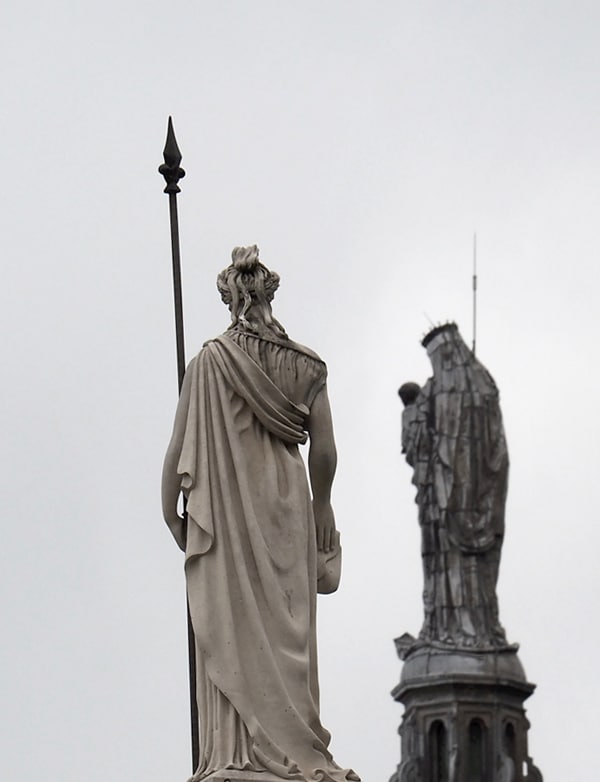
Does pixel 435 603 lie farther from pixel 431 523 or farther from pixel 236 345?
pixel 236 345

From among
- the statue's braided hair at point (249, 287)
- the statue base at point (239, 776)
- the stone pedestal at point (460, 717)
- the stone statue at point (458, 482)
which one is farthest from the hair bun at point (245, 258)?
the stone statue at point (458, 482)

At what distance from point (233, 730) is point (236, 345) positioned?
8.83 ft

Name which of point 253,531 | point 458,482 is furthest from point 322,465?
point 458,482

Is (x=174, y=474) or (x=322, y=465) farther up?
(x=322, y=465)

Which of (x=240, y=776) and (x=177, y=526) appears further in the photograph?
(x=177, y=526)

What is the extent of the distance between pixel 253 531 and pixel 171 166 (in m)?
3.26

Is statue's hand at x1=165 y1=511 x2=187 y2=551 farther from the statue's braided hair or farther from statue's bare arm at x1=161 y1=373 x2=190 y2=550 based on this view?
the statue's braided hair

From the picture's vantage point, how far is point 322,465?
2053 centimetres

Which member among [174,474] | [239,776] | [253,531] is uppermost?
[174,474]

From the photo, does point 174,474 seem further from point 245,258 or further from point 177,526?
point 245,258

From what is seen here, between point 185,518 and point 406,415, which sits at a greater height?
point 406,415

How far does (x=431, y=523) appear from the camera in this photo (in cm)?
8925

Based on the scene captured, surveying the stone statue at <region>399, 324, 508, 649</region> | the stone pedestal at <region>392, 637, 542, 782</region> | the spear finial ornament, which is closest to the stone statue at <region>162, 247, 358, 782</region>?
the spear finial ornament

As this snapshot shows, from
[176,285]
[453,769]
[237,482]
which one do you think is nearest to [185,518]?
[237,482]
